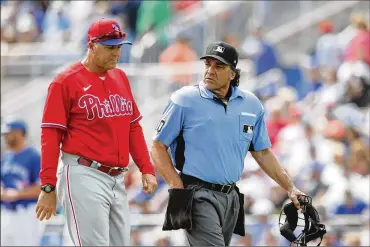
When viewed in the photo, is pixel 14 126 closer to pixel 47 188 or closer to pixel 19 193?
pixel 19 193

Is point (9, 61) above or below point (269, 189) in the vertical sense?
above

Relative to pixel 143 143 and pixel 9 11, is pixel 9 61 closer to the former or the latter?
pixel 9 11

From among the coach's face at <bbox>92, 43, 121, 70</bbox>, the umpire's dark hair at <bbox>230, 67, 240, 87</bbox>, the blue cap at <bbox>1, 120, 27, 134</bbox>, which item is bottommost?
the blue cap at <bbox>1, 120, 27, 134</bbox>

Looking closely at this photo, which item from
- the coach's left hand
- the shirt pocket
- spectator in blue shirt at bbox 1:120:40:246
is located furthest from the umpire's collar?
spectator in blue shirt at bbox 1:120:40:246

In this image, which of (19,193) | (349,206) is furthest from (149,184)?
(349,206)

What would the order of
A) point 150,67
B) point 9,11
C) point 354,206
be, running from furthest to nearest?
point 9,11
point 150,67
point 354,206

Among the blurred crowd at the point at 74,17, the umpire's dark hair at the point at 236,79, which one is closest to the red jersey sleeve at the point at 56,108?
the umpire's dark hair at the point at 236,79

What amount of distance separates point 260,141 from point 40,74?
1126 centimetres

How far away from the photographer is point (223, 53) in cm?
891

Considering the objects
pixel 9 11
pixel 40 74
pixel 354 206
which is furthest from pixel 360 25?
pixel 9 11

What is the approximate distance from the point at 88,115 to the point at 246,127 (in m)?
1.19

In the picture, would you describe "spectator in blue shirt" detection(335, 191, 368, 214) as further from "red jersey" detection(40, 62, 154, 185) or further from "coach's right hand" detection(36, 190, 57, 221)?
"coach's right hand" detection(36, 190, 57, 221)

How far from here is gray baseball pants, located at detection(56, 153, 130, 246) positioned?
29.1ft

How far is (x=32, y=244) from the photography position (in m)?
13.5
